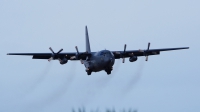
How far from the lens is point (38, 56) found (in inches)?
2980

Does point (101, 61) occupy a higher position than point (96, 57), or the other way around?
→ point (96, 57)

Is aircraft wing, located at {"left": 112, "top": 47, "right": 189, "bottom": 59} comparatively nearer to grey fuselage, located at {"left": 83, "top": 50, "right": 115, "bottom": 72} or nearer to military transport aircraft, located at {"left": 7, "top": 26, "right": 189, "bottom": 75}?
military transport aircraft, located at {"left": 7, "top": 26, "right": 189, "bottom": 75}

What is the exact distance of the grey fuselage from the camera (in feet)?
235

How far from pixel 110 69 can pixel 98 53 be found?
4.11 m

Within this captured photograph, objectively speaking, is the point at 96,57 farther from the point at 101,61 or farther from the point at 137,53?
the point at 137,53

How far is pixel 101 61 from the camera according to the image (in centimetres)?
7175

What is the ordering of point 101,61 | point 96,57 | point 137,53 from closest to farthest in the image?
point 101,61, point 96,57, point 137,53

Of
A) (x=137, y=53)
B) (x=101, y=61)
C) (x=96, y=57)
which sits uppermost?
(x=96, y=57)

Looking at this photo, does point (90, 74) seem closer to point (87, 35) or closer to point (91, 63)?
point (91, 63)

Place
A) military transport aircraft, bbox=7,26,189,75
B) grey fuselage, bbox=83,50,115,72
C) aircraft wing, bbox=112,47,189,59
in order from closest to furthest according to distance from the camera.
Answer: grey fuselage, bbox=83,50,115,72
military transport aircraft, bbox=7,26,189,75
aircraft wing, bbox=112,47,189,59

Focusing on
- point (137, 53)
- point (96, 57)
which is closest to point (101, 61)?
point (96, 57)

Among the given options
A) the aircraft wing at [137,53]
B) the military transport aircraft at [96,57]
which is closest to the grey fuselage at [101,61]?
the military transport aircraft at [96,57]

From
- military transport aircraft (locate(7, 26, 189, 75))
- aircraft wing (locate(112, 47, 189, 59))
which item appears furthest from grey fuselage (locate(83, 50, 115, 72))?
aircraft wing (locate(112, 47, 189, 59))

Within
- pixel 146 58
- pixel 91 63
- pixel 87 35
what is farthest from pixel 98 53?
pixel 87 35
